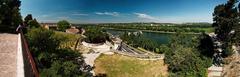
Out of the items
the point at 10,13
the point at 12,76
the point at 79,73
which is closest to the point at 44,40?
the point at 79,73

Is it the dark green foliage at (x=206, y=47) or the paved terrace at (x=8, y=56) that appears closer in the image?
the paved terrace at (x=8, y=56)

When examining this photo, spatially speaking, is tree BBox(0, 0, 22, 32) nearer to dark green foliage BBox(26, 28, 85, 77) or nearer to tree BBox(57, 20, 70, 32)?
dark green foliage BBox(26, 28, 85, 77)

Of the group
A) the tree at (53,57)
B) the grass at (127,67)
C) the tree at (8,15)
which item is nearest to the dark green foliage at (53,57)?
the tree at (53,57)

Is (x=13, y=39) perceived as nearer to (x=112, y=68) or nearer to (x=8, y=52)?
(x=8, y=52)

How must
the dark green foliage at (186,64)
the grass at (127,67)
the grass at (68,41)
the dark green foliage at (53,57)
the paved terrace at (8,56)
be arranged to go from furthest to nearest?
the grass at (68,41)
the grass at (127,67)
the dark green foliage at (186,64)
the dark green foliage at (53,57)
the paved terrace at (8,56)

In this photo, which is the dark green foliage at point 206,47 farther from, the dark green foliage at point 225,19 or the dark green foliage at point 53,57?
the dark green foliage at point 53,57

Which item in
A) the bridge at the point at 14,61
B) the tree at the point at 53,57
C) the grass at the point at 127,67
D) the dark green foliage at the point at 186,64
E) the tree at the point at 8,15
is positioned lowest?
the grass at the point at 127,67
